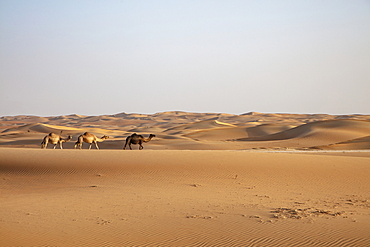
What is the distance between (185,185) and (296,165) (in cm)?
576

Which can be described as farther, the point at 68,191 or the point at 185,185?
the point at 185,185

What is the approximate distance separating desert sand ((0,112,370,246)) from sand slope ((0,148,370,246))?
0.07 ft

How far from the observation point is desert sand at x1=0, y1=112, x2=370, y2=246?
24.6 feet

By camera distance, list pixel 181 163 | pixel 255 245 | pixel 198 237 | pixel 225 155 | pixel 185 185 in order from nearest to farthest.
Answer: pixel 255 245 < pixel 198 237 < pixel 185 185 < pixel 181 163 < pixel 225 155

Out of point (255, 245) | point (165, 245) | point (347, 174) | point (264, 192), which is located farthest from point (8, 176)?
point (347, 174)

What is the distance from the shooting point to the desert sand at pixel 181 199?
7.49 meters

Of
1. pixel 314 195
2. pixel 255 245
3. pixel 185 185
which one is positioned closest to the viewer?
pixel 255 245

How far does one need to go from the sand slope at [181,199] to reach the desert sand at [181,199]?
0.02m

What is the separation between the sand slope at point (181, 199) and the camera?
7488 mm

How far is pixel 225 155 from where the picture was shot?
62.4 feet

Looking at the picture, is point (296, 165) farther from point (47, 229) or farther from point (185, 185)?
point (47, 229)

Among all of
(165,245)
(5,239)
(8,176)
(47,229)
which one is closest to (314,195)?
(165,245)

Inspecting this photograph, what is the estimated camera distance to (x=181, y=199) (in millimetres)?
11188

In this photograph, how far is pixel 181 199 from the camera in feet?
36.7
